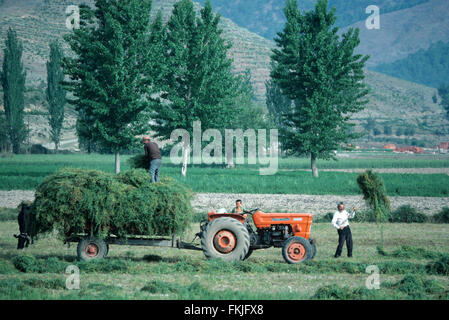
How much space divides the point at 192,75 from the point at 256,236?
42918 millimetres

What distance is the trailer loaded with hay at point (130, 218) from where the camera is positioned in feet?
46.6

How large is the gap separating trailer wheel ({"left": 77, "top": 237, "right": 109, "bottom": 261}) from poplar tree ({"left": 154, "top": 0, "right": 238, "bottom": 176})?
4046 cm

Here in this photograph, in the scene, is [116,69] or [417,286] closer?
[417,286]

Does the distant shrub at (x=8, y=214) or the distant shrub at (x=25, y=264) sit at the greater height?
the distant shrub at (x=8, y=214)

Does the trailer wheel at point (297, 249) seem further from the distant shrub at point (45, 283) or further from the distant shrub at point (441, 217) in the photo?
the distant shrub at point (441, 217)

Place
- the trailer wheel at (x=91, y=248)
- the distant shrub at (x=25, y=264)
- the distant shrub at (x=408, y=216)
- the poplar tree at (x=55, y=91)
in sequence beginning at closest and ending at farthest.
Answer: the distant shrub at (x=25, y=264)
the trailer wheel at (x=91, y=248)
the distant shrub at (x=408, y=216)
the poplar tree at (x=55, y=91)

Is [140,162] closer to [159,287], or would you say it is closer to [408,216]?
[159,287]

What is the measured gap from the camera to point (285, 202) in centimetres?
3378

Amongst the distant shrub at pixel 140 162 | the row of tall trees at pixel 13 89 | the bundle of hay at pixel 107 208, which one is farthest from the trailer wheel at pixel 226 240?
the row of tall trees at pixel 13 89

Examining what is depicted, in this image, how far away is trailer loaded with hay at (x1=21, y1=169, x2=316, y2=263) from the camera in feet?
46.6

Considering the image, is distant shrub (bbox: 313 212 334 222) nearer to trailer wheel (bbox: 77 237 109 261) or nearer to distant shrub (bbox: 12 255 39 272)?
trailer wheel (bbox: 77 237 109 261)

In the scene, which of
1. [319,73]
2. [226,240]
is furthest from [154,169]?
[319,73]

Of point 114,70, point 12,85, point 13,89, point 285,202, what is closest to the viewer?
point 285,202

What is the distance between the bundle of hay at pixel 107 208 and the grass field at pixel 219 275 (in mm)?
828
